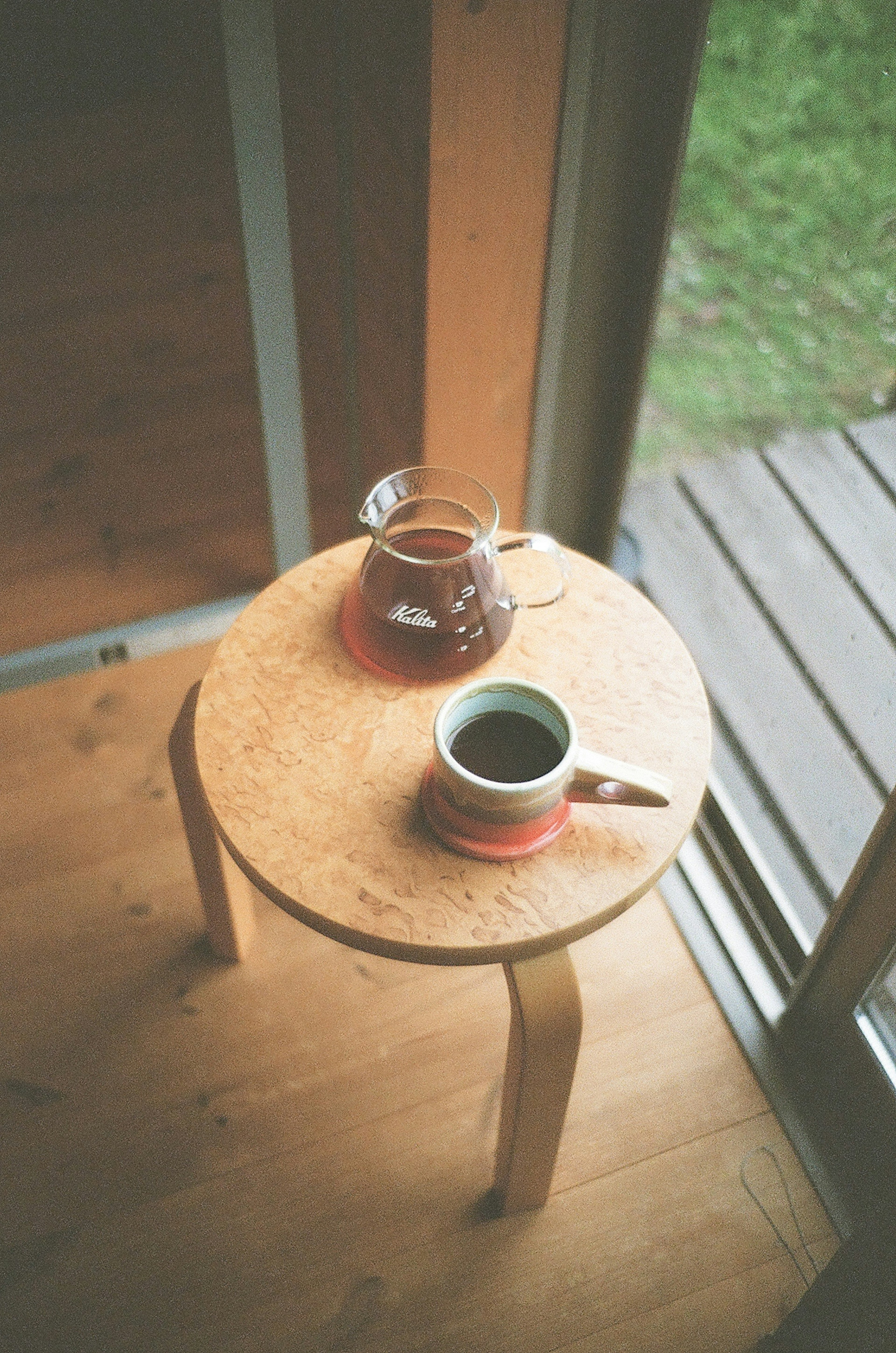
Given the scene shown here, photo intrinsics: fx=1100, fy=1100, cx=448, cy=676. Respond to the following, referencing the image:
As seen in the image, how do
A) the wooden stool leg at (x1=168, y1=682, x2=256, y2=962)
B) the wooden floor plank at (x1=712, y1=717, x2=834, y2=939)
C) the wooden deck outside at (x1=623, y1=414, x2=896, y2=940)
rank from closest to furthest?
the wooden stool leg at (x1=168, y1=682, x2=256, y2=962) < the wooden deck outside at (x1=623, y1=414, x2=896, y2=940) < the wooden floor plank at (x1=712, y1=717, x2=834, y2=939)

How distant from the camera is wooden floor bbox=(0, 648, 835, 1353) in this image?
1.19m

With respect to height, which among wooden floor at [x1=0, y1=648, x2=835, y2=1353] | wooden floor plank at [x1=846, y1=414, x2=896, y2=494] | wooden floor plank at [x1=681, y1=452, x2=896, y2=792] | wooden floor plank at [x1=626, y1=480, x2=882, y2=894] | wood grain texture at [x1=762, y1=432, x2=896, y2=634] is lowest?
wooden floor at [x1=0, y1=648, x2=835, y2=1353]

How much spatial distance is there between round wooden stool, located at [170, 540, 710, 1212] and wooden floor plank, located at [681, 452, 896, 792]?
1.31ft

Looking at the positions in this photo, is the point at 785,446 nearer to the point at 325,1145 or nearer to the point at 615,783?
the point at 615,783

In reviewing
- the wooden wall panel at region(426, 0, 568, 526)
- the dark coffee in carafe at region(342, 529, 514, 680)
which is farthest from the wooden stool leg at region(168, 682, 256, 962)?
the wooden wall panel at region(426, 0, 568, 526)

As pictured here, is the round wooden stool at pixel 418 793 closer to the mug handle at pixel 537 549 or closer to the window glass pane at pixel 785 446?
the mug handle at pixel 537 549

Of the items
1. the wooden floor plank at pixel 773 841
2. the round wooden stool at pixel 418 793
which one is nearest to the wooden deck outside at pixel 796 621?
the wooden floor plank at pixel 773 841

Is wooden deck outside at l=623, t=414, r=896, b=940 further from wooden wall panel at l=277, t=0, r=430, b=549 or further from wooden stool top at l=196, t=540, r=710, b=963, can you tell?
wooden wall panel at l=277, t=0, r=430, b=549

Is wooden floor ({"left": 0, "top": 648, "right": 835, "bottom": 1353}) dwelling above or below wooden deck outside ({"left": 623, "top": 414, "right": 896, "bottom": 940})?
below

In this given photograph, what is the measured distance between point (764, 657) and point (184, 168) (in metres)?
1.11

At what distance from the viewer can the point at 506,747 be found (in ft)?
3.08

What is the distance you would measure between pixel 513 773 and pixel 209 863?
0.49 m

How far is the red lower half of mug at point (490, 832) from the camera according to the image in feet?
2.98

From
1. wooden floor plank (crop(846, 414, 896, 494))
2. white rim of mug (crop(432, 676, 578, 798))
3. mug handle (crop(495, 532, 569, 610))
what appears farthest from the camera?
wooden floor plank (crop(846, 414, 896, 494))
